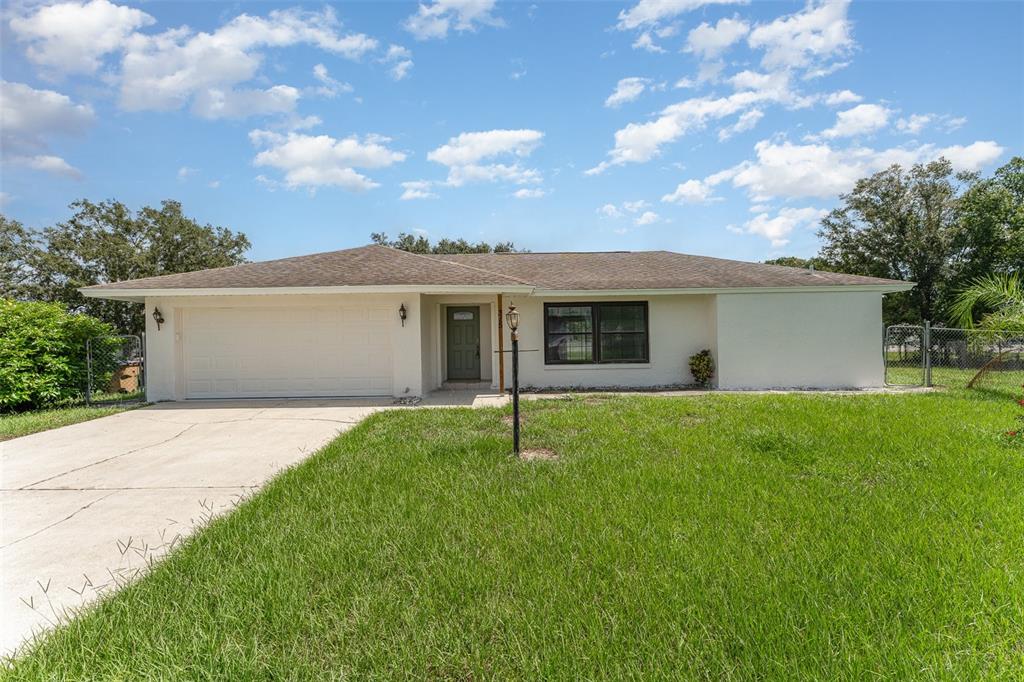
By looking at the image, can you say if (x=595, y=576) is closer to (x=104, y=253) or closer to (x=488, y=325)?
(x=488, y=325)

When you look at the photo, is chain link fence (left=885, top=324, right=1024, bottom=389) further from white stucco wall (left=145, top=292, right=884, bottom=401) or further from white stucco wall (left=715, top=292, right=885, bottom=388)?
white stucco wall (left=145, top=292, right=884, bottom=401)

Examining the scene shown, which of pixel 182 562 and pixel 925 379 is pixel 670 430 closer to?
pixel 182 562

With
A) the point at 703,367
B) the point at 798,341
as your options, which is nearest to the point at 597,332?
the point at 703,367

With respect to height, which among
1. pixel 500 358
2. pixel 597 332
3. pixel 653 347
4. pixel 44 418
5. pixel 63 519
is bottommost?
pixel 63 519

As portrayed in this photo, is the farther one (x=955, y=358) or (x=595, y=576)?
(x=955, y=358)

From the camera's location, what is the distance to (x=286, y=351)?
10570mm

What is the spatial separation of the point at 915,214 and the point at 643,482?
22.8 meters

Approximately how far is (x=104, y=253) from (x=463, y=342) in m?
20.0

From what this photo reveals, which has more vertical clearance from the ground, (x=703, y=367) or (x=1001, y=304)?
(x=1001, y=304)

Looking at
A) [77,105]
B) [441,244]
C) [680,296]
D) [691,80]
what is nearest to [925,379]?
[680,296]

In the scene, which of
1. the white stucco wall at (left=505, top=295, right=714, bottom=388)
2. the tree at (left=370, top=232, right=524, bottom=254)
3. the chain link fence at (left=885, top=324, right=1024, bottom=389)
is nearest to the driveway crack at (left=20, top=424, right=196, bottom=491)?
the white stucco wall at (left=505, top=295, right=714, bottom=388)

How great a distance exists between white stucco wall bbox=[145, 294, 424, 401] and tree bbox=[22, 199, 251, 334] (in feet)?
47.2

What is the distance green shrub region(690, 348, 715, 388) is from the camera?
11.2 meters

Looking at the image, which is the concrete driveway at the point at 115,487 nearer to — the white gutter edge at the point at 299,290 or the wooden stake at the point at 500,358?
the white gutter edge at the point at 299,290
